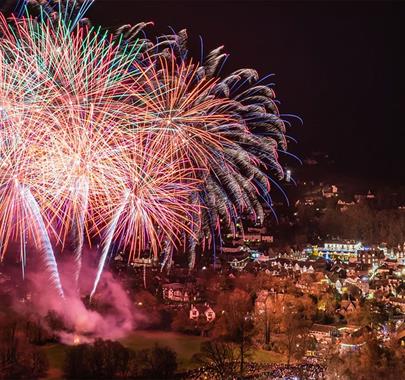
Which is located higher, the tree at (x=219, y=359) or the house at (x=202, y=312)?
the house at (x=202, y=312)

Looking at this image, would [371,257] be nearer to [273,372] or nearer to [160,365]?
[273,372]

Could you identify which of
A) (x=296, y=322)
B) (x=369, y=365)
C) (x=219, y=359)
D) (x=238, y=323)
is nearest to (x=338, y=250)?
(x=296, y=322)

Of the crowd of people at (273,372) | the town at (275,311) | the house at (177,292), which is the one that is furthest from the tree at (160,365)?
the house at (177,292)

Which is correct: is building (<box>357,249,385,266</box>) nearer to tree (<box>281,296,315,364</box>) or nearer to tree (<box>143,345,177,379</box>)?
tree (<box>281,296,315,364</box>)

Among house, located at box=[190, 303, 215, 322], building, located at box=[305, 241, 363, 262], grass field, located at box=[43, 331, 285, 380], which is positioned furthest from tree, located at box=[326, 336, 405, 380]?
building, located at box=[305, 241, 363, 262]

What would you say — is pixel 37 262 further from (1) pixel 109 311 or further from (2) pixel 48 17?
(2) pixel 48 17

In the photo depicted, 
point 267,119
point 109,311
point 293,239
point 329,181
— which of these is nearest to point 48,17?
point 267,119

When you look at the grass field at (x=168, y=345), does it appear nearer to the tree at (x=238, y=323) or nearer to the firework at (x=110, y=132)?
the tree at (x=238, y=323)
